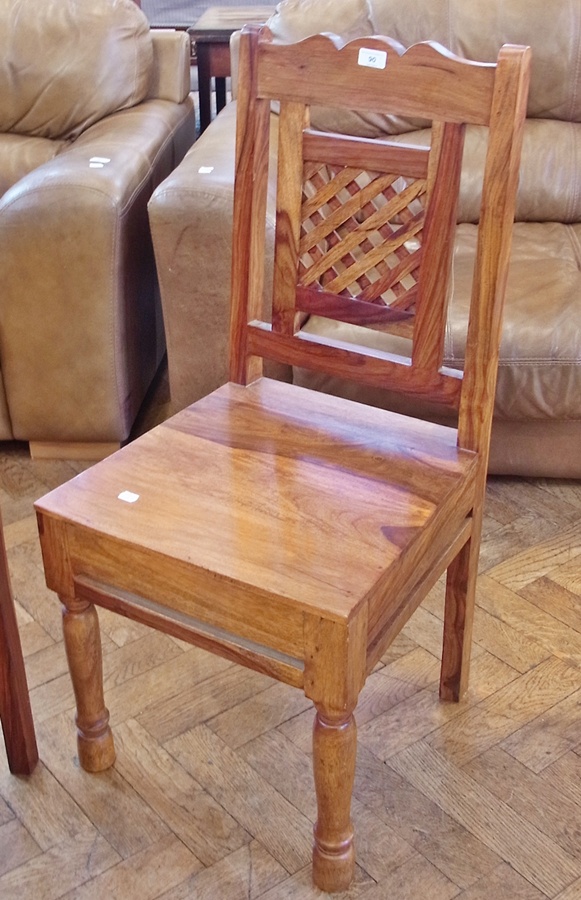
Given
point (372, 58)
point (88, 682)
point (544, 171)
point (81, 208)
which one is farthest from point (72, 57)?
point (88, 682)

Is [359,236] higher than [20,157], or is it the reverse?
[359,236]

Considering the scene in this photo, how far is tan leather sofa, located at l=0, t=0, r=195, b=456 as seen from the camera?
172 centimetres

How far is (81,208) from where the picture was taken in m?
1.69

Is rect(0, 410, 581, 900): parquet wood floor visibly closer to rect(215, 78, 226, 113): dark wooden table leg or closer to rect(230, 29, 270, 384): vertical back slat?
rect(230, 29, 270, 384): vertical back slat

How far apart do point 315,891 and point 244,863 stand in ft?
0.31

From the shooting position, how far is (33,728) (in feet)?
4.24

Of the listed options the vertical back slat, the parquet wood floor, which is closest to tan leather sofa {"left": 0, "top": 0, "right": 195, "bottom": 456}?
the parquet wood floor

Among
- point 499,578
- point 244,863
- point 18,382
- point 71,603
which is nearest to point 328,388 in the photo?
point 499,578

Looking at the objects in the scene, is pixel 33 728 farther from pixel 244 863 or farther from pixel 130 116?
pixel 130 116

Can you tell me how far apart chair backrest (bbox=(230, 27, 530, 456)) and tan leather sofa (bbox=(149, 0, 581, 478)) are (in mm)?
Answer: 398

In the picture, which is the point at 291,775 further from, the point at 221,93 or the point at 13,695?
the point at 221,93

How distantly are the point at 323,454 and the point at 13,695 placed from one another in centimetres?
51

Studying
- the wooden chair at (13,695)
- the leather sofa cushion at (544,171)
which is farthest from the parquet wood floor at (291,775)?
the leather sofa cushion at (544,171)

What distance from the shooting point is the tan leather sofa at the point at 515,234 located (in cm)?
163
